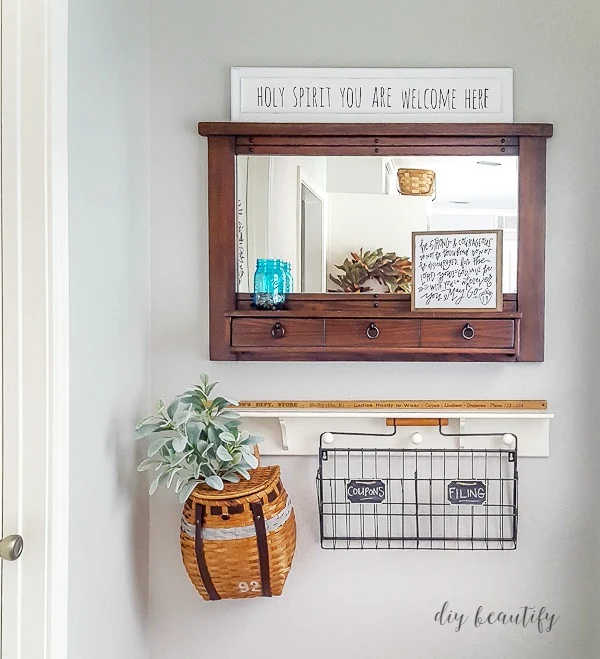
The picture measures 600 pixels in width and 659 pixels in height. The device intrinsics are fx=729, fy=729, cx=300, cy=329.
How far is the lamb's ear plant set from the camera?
1.54 m

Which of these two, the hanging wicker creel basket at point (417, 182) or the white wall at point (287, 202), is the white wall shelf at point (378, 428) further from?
the hanging wicker creel basket at point (417, 182)

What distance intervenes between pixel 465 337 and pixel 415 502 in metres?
0.42

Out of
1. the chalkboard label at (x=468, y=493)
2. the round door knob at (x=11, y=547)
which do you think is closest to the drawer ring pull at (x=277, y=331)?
the chalkboard label at (x=468, y=493)

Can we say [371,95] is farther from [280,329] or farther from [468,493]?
[468,493]

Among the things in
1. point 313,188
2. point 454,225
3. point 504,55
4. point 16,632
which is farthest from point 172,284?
point 504,55

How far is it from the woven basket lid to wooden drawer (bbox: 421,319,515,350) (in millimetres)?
478

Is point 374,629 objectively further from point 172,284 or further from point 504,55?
point 504,55

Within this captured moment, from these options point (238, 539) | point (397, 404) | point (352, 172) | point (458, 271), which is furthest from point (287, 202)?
point (238, 539)

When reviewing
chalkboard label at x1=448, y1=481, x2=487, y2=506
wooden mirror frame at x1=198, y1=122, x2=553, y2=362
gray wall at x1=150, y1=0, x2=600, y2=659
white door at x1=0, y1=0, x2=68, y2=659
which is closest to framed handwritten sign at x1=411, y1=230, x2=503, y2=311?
wooden mirror frame at x1=198, y1=122, x2=553, y2=362

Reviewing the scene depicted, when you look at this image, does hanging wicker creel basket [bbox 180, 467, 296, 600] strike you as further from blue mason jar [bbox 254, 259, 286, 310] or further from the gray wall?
blue mason jar [bbox 254, 259, 286, 310]

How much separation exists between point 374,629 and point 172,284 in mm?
985

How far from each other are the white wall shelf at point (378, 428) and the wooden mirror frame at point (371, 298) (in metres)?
0.13

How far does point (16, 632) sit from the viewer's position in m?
1.22

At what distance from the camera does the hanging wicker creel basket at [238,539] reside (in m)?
1.54
